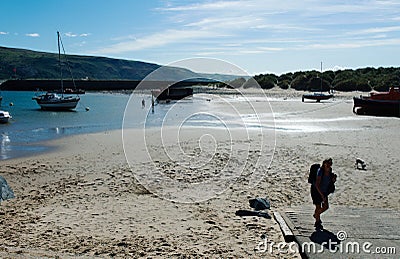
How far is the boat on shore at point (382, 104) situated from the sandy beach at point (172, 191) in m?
12.6

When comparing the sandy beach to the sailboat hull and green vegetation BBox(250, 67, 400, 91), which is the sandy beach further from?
green vegetation BBox(250, 67, 400, 91)

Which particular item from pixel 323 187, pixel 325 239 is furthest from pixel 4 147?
pixel 325 239

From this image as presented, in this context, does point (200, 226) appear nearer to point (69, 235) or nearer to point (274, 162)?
point (69, 235)

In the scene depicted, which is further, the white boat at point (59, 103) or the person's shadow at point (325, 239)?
the white boat at point (59, 103)

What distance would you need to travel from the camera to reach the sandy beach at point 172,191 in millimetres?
6867

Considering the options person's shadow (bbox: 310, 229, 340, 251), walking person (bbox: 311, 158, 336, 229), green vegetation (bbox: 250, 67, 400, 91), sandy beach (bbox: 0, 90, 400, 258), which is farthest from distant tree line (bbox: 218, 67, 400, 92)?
person's shadow (bbox: 310, 229, 340, 251)

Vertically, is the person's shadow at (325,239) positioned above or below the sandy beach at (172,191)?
above

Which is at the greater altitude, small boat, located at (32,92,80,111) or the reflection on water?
small boat, located at (32,92,80,111)

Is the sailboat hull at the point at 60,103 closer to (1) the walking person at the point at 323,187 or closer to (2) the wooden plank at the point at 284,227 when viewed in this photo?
(2) the wooden plank at the point at 284,227

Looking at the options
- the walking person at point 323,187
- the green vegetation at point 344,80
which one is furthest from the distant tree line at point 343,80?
the walking person at point 323,187

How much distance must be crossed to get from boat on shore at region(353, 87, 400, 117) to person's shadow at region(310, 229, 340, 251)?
28.9 metres

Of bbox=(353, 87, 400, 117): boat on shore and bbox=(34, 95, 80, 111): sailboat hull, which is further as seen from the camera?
bbox=(34, 95, 80, 111): sailboat hull

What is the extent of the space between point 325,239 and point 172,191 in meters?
→ 4.97

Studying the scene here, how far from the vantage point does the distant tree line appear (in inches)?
A: 2484
